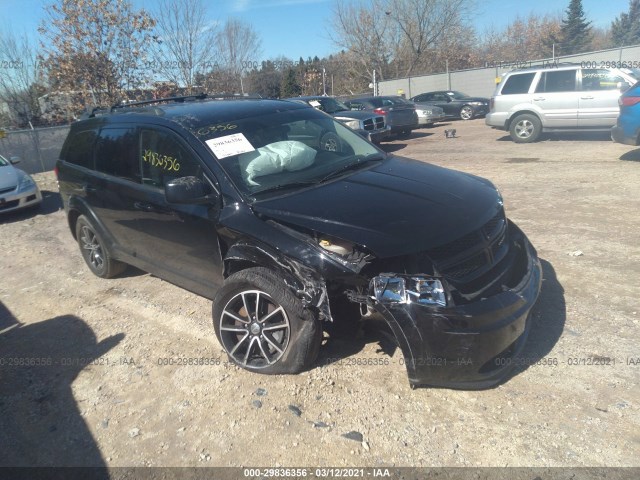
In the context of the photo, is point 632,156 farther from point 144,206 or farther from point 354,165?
point 144,206

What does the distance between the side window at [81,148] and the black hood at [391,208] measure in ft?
8.71

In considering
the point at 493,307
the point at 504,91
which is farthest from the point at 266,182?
the point at 504,91

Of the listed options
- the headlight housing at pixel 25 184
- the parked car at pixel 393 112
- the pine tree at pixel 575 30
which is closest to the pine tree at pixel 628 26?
the pine tree at pixel 575 30

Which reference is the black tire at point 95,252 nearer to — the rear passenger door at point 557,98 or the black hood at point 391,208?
the black hood at point 391,208

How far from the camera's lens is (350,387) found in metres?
3.08

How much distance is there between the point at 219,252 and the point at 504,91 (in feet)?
36.9

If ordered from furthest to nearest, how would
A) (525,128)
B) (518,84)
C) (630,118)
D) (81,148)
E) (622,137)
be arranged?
(525,128) < (518,84) < (622,137) < (630,118) < (81,148)

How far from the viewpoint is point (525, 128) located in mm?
12344

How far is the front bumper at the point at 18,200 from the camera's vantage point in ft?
28.7

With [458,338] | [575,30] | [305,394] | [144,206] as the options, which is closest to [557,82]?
[144,206]

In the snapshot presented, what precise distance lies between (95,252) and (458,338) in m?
4.33

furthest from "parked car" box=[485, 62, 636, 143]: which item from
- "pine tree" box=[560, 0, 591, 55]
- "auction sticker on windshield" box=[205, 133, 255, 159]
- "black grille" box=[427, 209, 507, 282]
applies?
"pine tree" box=[560, 0, 591, 55]

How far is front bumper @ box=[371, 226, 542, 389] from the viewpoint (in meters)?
2.62

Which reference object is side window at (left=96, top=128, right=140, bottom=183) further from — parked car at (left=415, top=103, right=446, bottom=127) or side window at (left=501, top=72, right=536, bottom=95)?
parked car at (left=415, top=103, right=446, bottom=127)
